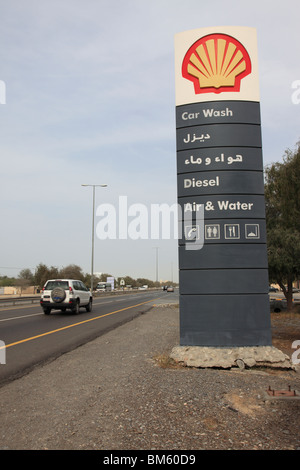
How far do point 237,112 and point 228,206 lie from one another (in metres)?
2.23

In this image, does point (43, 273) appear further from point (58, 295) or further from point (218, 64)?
point (218, 64)

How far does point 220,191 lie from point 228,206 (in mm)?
378

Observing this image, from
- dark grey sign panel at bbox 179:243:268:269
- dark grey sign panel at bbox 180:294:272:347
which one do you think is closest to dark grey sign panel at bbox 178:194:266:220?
dark grey sign panel at bbox 179:243:268:269

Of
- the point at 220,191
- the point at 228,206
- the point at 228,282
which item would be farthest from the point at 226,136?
the point at 228,282

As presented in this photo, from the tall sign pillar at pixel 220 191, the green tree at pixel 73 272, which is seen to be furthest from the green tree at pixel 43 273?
the tall sign pillar at pixel 220 191

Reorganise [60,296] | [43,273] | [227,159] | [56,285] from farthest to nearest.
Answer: [43,273], [56,285], [60,296], [227,159]

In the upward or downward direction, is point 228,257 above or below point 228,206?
below

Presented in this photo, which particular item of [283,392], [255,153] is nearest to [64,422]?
[283,392]

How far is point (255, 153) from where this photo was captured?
26.0 ft

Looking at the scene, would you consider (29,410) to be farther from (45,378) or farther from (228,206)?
(228,206)

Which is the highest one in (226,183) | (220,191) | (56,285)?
(226,183)

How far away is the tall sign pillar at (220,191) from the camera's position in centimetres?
740

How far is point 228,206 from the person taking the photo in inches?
303

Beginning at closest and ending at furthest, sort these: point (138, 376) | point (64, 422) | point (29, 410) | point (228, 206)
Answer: point (64, 422) < point (29, 410) < point (138, 376) < point (228, 206)
